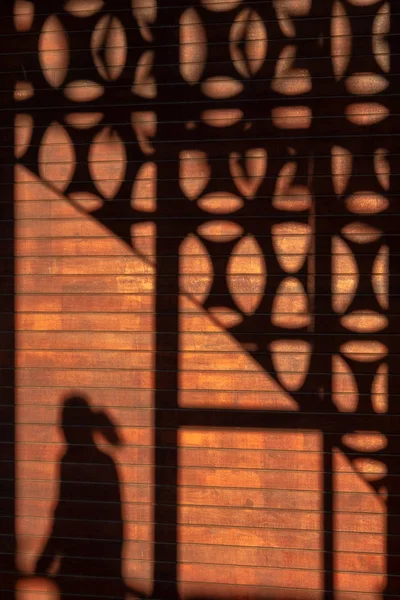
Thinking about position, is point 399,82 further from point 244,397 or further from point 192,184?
point 244,397

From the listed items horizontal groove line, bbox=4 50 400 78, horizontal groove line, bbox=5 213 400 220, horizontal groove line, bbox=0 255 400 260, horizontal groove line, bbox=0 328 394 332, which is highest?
horizontal groove line, bbox=4 50 400 78

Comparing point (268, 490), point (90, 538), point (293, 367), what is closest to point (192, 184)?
point (293, 367)

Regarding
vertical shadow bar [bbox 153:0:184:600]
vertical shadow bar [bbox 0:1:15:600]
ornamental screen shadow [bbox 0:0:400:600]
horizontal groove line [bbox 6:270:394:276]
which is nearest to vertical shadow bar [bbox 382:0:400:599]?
→ ornamental screen shadow [bbox 0:0:400:600]

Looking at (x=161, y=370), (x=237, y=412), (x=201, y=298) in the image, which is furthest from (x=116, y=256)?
(x=237, y=412)

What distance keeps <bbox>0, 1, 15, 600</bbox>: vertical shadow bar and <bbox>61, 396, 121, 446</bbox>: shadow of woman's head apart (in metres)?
0.28

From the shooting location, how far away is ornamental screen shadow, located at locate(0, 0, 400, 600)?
10.2 feet

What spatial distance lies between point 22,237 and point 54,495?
1.30 m

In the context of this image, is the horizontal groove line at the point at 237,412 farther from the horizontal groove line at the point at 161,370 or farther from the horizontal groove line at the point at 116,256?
the horizontal groove line at the point at 116,256

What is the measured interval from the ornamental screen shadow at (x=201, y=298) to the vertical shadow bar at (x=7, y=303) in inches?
0.4

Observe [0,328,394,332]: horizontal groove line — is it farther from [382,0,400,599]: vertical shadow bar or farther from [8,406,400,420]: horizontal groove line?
[8,406,400,420]: horizontal groove line

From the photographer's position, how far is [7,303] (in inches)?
131

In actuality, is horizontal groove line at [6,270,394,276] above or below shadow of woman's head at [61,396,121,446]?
above

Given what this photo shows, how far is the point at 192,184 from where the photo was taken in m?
3.21

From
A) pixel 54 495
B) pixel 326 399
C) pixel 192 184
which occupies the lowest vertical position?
pixel 54 495
